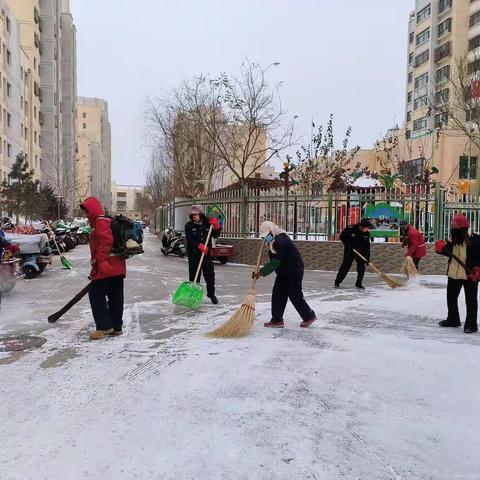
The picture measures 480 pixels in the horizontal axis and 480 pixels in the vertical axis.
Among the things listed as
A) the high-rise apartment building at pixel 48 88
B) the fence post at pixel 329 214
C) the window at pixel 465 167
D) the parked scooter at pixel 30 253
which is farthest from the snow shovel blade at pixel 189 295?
the high-rise apartment building at pixel 48 88

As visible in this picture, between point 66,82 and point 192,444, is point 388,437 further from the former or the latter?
point 66,82

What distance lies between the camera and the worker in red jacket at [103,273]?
616cm

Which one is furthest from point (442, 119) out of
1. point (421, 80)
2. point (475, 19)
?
point (421, 80)

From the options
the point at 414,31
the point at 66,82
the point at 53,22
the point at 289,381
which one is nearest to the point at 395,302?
the point at 289,381

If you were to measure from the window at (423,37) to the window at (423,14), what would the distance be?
1.49 m

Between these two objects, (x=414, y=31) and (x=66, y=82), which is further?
(x=66, y=82)

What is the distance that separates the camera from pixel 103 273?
20.2ft

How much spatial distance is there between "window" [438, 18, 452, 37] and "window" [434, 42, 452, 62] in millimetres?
1462

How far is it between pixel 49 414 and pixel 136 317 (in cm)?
371

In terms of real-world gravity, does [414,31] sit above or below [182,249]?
above

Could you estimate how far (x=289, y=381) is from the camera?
189 inches

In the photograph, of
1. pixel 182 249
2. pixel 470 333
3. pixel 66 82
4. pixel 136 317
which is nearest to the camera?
pixel 470 333

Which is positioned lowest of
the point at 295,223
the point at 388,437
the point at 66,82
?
the point at 388,437

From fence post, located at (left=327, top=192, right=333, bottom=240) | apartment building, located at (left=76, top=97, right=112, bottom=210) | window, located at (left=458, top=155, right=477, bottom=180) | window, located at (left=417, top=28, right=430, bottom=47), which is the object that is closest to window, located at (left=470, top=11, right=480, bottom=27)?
window, located at (left=417, top=28, right=430, bottom=47)
